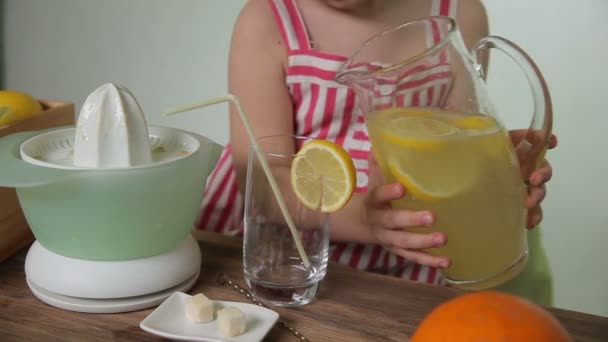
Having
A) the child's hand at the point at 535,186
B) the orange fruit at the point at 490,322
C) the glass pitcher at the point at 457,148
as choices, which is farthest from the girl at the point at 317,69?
the orange fruit at the point at 490,322

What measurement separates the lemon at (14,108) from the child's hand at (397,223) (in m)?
0.42

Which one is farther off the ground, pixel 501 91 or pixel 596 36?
pixel 596 36

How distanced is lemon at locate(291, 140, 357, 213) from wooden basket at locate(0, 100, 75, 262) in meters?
0.33

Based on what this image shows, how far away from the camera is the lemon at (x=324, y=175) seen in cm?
66

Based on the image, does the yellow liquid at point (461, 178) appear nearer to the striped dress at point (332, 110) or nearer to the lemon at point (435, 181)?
the lemon at point (435, 181)

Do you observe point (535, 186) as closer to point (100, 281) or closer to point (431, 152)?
point (431, 152)

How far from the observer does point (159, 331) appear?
1.97ft

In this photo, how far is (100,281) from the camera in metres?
0.66

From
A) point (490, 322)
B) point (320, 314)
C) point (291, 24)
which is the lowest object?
point (320, 314)

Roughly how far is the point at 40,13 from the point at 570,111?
1.47m

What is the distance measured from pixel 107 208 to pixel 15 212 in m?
0.20

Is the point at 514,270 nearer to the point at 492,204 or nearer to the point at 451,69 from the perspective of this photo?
the point at 492,204

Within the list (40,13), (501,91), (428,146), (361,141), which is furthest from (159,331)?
(40,13)

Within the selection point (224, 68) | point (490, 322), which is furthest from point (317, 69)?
point (224, 68)
